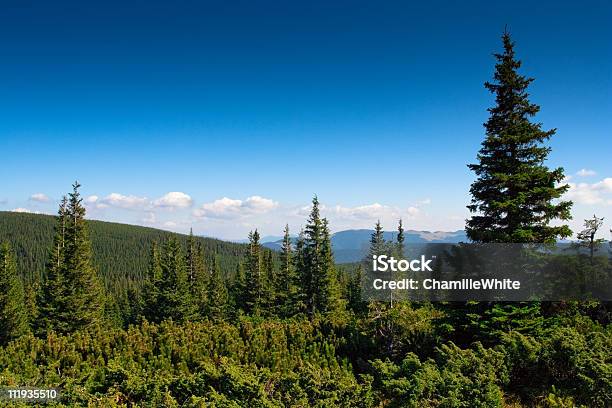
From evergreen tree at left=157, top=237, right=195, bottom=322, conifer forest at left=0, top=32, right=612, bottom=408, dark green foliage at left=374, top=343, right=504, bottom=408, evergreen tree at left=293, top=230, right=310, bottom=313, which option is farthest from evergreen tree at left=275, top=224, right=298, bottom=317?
dark green foliage at left=374, top=343, right=504, bottom=408

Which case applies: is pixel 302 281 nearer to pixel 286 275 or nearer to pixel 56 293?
pixel 286 275

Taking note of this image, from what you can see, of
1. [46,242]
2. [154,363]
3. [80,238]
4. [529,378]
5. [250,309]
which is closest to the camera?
[529,378]

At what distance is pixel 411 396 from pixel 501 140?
10704mm

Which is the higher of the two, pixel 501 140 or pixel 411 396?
pixel 501 140

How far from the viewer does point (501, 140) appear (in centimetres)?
1486

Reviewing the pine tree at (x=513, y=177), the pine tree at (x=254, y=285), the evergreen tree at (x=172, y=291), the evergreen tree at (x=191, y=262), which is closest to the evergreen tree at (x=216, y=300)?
the evergreen tree at (x=191, y=262)

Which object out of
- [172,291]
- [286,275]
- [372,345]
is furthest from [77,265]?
[372,345]

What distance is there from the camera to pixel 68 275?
32.4m

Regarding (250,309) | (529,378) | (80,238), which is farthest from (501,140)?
(250,309)

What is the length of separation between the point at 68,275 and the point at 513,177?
3291 cm

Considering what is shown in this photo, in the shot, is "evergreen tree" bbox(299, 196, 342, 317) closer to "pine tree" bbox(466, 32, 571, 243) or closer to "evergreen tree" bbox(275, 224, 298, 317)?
"evergreen tree" bbox(275, 224, 298, 317)

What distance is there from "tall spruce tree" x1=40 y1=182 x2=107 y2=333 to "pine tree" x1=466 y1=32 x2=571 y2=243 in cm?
2992

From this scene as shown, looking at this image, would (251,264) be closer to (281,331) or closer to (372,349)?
(281,331)

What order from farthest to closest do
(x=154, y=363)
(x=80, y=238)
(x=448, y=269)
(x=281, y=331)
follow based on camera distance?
(x=80, y=238) → (x=281, y=331) → (x=154, y=363) → (x=448, y=269)
